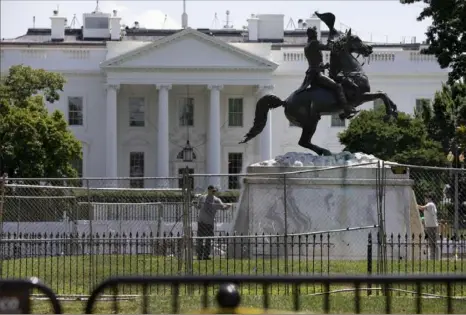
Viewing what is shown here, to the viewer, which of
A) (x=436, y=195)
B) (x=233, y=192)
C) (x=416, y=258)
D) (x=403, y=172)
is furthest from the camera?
(x=233, y=192)

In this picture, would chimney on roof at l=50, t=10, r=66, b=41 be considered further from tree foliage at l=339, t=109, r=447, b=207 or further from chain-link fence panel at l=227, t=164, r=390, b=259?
chain-link fence panel at l=227, t=164, r=390, b=259

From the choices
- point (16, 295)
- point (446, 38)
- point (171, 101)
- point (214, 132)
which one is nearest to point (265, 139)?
point (214, 132)

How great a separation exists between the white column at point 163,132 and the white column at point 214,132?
7.93 feet

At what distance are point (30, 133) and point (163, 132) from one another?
19657 millimetres

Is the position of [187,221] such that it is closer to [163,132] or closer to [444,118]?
[444,118]

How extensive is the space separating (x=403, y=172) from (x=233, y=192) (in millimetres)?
17967

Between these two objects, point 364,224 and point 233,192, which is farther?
point 233,192

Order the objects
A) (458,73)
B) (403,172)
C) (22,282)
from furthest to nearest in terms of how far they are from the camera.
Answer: (458,73) → (403,172) → (22,282)

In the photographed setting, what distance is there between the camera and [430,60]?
76625 millimetres

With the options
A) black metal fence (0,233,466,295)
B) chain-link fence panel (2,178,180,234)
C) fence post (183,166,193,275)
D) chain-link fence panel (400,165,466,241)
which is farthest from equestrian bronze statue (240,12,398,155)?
fence post (183,166,193,275)

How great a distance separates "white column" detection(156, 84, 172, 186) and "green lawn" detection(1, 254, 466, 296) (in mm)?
51964

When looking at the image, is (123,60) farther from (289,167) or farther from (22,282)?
(22,282)

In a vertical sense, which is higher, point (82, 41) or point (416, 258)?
point (82, 41)

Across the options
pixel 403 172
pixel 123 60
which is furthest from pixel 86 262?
pixel 123 60
